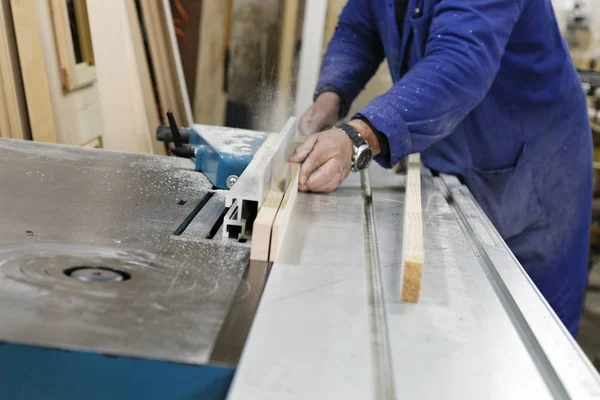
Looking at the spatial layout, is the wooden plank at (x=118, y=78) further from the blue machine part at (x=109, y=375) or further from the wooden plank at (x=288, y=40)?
the blue machine part at (x=109, y=375)

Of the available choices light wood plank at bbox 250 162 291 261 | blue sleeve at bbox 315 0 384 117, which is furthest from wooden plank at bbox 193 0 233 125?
light wood plank at bbox 250 162 291 261

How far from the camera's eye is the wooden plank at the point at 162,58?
2247 millimetres

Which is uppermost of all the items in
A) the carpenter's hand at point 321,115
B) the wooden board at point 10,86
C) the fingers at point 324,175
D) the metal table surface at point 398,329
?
the wooden board at point 10,86

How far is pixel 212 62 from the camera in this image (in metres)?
2.94

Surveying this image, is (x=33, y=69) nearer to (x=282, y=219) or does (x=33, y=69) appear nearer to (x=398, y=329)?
(x=282, y=219)

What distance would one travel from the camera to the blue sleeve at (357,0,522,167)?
4.64 ft

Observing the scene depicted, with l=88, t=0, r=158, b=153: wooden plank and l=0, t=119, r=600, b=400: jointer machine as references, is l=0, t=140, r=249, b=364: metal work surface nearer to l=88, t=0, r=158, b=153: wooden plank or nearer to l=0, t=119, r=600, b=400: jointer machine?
l=0, t=119, r=600, b=400: jointer machine

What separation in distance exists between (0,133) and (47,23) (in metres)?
0.38

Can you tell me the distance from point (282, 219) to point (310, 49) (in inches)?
85.0

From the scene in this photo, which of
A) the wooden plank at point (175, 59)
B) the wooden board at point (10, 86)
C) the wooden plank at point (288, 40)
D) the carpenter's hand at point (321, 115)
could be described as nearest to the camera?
the wooden board at point (10, 86)

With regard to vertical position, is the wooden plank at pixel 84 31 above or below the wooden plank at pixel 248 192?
above

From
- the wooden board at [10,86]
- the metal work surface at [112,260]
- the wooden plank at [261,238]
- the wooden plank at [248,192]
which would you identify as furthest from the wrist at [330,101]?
the wooden plank at [261,238]

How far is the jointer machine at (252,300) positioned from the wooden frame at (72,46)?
28.9 inches

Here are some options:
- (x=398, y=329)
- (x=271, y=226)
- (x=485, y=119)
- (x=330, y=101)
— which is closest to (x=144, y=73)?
(x=330, y=101)
